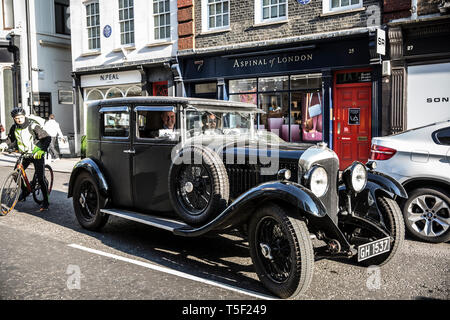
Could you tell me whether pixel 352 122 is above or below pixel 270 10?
below

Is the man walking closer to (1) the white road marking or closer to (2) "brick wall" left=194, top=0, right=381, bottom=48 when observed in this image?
(2) "brick wall" left=194, top=0, right=381, bottom=48

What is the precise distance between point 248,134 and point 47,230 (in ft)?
10.7

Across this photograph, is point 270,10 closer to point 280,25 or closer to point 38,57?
point 280,25

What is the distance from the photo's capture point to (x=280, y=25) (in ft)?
41.9

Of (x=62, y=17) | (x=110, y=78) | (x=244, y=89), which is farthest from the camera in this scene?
(x=62, y=17)

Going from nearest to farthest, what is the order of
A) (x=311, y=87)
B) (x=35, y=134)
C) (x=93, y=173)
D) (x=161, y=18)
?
(x=93, y=173) < (x=35, y=134) < (x=311, y=87) < (x=161, y=18)

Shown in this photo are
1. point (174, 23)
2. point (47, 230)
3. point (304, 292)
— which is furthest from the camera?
point (174, 23)

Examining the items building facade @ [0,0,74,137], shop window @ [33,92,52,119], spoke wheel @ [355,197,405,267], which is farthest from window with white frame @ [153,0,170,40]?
spoke wheel @ [355,197,405,267]

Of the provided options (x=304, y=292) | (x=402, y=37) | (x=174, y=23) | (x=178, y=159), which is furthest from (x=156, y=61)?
(x=304, y=292)

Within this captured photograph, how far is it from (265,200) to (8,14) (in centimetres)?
2248

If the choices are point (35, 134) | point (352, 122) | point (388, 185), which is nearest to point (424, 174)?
point (388, 185)
